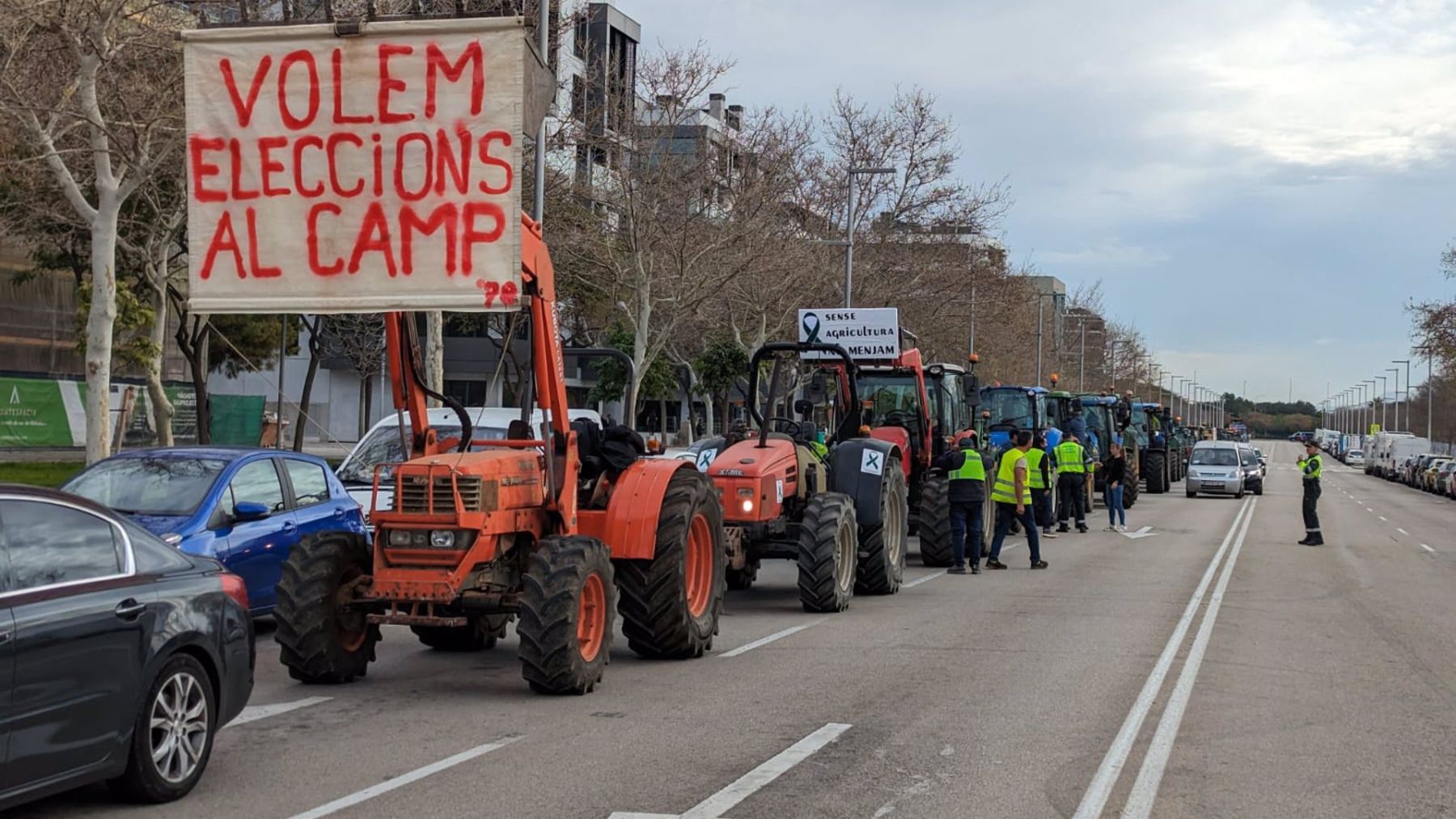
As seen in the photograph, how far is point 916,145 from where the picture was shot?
4641 cm

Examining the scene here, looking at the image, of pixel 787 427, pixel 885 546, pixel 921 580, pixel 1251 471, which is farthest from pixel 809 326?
pixel 1251 471

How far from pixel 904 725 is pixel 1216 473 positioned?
3907 centimetres

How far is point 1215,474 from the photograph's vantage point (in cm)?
4544

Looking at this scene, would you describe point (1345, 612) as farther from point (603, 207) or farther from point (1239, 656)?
point (603, 207)

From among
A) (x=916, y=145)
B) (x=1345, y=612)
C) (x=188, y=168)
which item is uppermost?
(x=916, y=145)

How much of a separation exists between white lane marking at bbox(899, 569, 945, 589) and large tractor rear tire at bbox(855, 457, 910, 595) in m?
0.57

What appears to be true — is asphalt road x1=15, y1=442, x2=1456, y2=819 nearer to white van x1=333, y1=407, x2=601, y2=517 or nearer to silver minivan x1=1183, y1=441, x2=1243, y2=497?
white van x1=333, y1=407, x2=601, y2=517

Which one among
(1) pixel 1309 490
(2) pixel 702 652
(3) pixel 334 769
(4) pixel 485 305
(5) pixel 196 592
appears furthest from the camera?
(1) pixel 1309 490

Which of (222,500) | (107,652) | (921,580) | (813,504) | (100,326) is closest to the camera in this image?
(107,652)

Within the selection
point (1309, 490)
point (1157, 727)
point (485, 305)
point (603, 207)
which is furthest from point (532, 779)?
point (603, 207)

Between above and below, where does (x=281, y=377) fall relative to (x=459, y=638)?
above

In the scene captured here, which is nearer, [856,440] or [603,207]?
[856,440]

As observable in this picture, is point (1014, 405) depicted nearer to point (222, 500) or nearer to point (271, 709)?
point (222, 500)

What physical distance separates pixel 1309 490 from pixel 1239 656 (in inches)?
578
